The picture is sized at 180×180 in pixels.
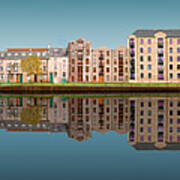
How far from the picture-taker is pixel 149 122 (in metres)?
20.5

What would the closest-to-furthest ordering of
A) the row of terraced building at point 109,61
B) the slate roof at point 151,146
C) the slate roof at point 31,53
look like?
the slate roof at point 151,146, the row of terraced building at point 109,61, the slate roof at point 31,53

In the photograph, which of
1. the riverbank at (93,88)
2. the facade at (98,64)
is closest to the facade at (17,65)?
the facade at (98,64)

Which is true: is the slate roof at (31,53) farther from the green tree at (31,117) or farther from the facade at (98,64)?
the green tree at (31,117)

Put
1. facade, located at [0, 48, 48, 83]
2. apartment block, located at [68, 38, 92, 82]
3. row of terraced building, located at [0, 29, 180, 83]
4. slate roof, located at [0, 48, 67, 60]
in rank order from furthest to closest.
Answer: facade, located at [0, 48, 48, 83] → slate roof, located at [0, 48, 67, 60] → apartment block, located at [68, 38, 92, 82] → row of terraced building, located at [0, 29, 180, 83]

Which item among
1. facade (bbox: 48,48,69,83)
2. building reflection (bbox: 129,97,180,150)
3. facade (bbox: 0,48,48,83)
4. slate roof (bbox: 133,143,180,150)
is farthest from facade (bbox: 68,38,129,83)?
slate roof (bbox: 133,143,180,150)

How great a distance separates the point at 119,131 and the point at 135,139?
2.60 m

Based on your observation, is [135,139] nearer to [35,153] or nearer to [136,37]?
[35,153]

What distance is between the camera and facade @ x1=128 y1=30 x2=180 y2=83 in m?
97.8

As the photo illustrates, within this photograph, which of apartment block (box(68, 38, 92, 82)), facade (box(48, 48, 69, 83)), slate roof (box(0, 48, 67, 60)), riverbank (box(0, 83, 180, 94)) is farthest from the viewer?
slate roof (box(0, 48, 67, 60))

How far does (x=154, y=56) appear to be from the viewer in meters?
98.4

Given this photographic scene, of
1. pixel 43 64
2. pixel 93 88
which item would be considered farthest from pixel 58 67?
pixel 93 88

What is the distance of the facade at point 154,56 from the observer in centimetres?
9775

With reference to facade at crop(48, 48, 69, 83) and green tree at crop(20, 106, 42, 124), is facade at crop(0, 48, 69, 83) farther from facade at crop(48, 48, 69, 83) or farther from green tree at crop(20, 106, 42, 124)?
green tree at crop(20, 106, 42, 124)

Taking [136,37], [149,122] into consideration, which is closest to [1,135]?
[149,122]
